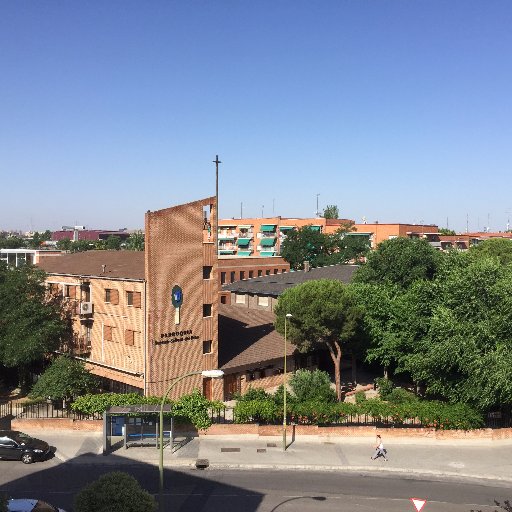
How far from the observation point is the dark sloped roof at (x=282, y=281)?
65375mm

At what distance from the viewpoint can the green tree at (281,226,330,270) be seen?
4328 inches

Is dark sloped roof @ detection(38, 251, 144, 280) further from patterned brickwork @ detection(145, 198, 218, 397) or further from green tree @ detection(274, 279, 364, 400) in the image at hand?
green tree @ detection(274, 279, 364, 400)

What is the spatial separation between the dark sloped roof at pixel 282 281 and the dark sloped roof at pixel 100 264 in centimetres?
2122

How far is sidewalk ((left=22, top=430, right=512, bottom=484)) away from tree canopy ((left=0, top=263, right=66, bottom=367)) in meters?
7.06

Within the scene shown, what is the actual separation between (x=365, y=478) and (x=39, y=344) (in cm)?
2537

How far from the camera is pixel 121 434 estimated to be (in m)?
33.8

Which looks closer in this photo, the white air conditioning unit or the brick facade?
the brick facade

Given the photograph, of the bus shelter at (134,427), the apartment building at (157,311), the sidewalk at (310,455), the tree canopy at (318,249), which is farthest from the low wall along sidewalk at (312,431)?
the tree canopy at (318,249)

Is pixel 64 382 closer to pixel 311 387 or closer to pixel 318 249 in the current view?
pixel 311 387

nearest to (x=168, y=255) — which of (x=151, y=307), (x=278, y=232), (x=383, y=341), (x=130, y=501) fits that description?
(x=151, y=307)

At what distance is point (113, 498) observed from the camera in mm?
18250

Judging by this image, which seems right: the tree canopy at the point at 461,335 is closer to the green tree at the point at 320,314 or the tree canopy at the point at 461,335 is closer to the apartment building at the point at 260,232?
the green tree at the point at 320,314

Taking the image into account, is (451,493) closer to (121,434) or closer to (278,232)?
(121,434)

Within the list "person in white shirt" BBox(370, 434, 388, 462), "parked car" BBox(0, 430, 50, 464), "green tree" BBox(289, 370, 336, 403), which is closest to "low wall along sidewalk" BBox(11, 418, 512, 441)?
"person in white shirt" BBox(370, 434, 388, 462)
